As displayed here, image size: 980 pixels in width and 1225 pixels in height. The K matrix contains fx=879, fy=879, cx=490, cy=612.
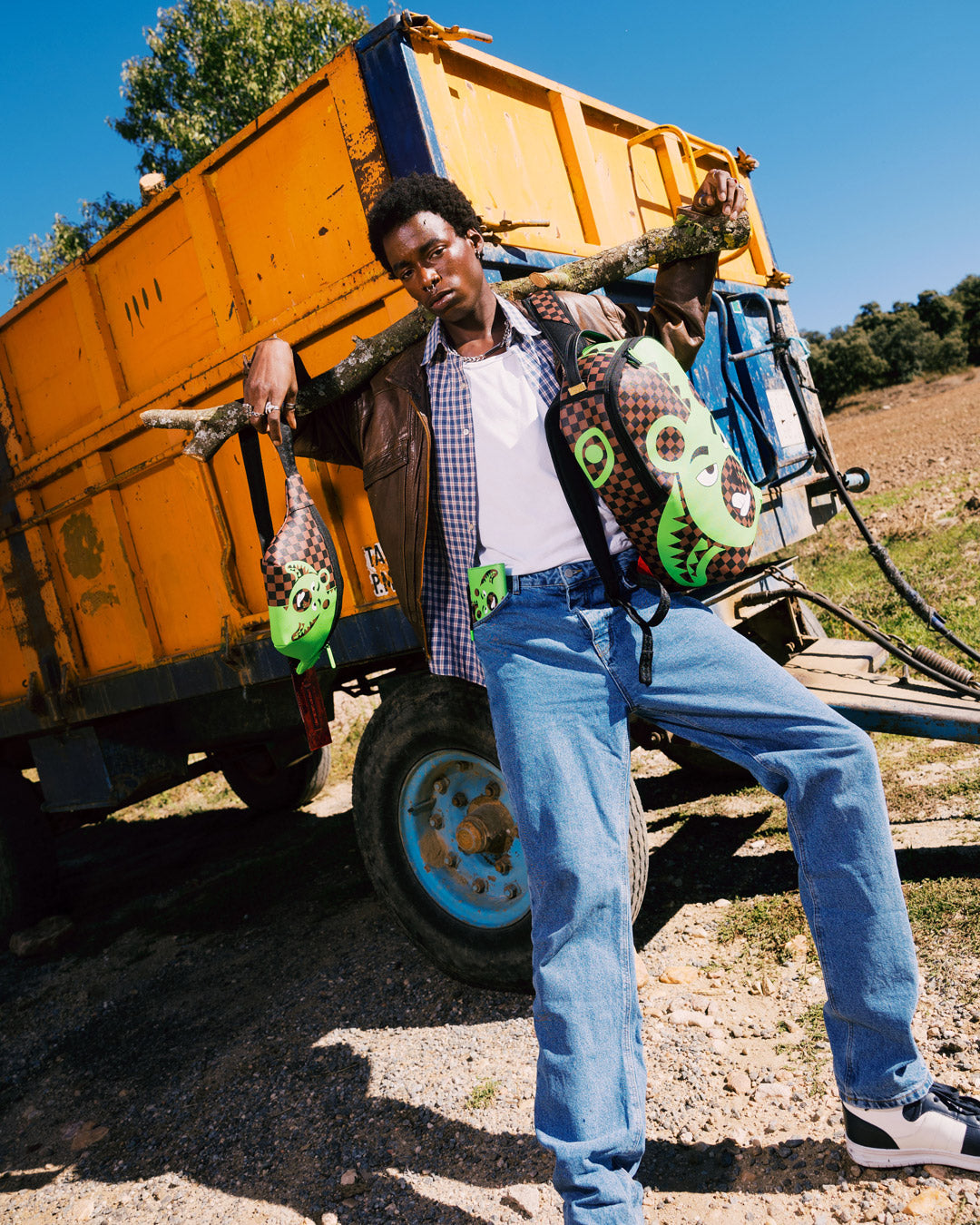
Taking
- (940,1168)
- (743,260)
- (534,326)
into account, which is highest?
(743,260)

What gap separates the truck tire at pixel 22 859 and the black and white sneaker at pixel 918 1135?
4210mm

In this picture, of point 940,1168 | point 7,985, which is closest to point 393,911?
point 940,1168

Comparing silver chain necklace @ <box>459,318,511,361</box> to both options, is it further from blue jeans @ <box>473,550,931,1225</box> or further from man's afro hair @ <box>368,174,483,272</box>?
blue jeans @ <box>473,550,931,1225</box>

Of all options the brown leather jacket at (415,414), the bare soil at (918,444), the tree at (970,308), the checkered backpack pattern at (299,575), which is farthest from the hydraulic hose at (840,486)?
the tree at (970,308)

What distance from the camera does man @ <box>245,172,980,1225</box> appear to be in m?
1.69

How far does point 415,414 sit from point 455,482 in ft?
0.66

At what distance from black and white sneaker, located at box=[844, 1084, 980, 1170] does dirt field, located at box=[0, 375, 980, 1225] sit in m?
0.06

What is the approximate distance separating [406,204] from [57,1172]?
2.83 meters

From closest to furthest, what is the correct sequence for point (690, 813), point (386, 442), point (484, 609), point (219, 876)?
point (484, 609) < point (386, 442) < point (690, 813) < point (219, 876)

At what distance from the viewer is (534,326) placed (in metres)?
1.95

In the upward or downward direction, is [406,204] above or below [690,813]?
above

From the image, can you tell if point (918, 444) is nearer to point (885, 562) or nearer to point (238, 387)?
point (885, 562)

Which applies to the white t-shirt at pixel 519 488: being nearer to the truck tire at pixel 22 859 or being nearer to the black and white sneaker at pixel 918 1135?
the black and white sneaker at pixel 918 1135

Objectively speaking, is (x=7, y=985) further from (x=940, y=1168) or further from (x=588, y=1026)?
(x=940, y=1168)
